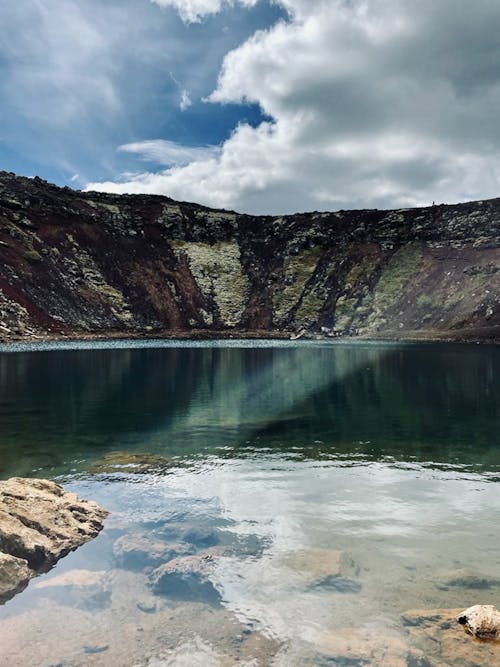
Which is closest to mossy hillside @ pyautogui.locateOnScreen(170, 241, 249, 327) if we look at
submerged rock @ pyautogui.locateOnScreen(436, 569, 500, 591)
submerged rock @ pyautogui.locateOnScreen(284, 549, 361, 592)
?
submerged rock @ pyautogui.locateOnScreen(284, 549, 361, 592)

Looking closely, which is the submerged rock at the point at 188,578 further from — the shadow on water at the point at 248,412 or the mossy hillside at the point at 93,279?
the mossy hillside at the point at 93,279

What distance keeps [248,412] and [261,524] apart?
23.0m

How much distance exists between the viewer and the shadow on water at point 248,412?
96.5 feet

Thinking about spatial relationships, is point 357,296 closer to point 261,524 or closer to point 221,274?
point 221,274

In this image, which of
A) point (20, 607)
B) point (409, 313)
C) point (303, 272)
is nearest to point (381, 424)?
point (20, 607)

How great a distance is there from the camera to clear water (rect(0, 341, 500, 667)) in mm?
11617

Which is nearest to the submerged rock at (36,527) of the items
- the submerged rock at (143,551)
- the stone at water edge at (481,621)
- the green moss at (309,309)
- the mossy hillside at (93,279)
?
the submerged rock at (143,551)

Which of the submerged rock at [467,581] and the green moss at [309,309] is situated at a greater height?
the green moss at [309,309]

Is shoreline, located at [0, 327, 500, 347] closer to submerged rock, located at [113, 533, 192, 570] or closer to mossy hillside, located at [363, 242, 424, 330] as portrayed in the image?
mossy hillside, located at [363, 242, 424, 330]

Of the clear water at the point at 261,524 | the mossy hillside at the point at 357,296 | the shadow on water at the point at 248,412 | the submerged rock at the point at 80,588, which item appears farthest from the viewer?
the mossy hillside at the point at 357,296

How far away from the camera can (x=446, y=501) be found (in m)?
21.0

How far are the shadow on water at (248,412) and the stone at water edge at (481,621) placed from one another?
51.6 feet

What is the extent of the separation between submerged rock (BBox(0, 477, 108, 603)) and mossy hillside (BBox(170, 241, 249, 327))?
150 metres

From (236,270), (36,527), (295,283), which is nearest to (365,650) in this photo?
(36,527)
